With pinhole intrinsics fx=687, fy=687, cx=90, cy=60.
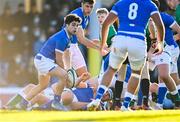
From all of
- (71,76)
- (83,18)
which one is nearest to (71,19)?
(83,18)

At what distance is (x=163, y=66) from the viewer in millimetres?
6094

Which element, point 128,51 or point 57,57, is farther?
point 57,57

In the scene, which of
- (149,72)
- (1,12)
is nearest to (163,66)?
(149,72)

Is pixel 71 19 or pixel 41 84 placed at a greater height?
pixel 71 19

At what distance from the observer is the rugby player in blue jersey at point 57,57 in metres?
6.03

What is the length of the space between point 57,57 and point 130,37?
69 cm

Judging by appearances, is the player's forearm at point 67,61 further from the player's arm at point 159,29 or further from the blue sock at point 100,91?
the player's arm at point 159,29

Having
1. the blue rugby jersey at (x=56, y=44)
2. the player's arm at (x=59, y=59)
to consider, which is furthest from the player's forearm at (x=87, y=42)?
the player's arm at (x=59, y=59)

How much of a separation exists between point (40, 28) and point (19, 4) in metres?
0.29

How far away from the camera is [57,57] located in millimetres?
6043

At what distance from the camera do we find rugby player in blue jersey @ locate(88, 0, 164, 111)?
230 inches

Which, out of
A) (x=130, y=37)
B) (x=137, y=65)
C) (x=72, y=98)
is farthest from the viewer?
(x=72, y=98)

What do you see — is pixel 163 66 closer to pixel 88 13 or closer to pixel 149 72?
pixel 149 72

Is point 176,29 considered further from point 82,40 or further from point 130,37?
point 82,40
